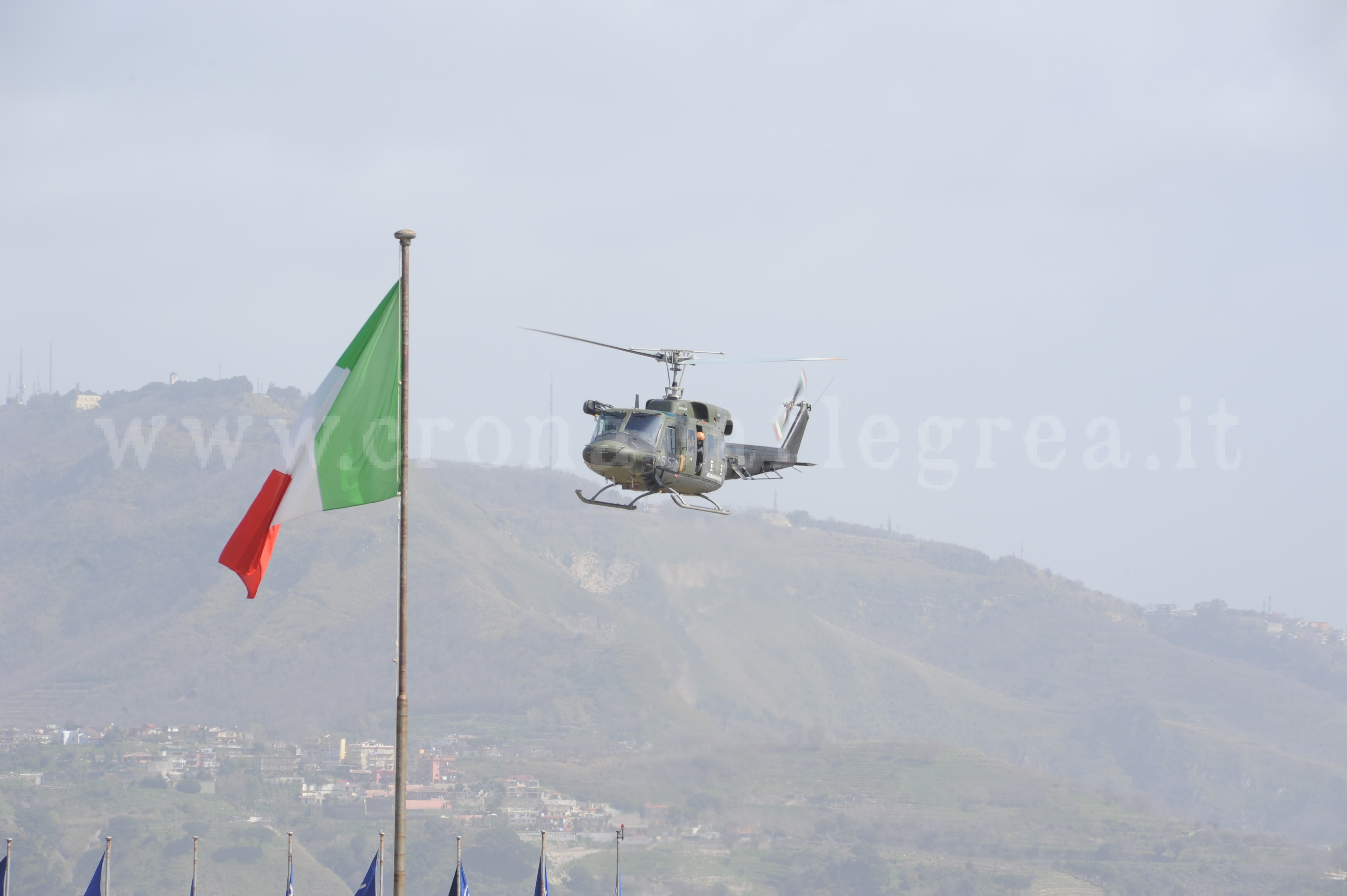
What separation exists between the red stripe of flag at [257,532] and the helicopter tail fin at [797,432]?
37.9 meters

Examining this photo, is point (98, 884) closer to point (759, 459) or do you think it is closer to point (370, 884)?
point (370, 884)

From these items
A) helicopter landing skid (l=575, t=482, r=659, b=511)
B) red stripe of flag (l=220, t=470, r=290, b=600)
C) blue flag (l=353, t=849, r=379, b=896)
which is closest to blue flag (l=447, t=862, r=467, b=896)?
blue flag (l=353, t=849, r=379, b=896)

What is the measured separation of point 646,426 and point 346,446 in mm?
23675

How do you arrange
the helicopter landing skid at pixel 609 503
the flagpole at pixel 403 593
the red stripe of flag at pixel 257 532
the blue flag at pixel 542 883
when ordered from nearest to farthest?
1. the flagpole at pixel 403 593
2. the red stripe of flag at pixel 257 532
3. the helicopter landing skid at pixel 609 503
4. the blue flag at pixel 542 883

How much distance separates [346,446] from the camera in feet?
88.0

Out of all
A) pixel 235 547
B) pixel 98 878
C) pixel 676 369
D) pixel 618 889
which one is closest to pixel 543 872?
pixel 618 889

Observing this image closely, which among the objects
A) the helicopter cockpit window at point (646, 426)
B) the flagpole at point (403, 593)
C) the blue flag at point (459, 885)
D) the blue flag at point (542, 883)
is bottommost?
the blue flag at point (542, 883)

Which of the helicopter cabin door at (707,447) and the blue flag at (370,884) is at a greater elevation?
the helicopter cabin door at (707,447)

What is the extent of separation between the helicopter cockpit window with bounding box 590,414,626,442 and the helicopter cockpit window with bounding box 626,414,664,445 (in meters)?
0.28

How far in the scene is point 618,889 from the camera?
181 ft

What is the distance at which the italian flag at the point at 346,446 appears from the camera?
87.1ft

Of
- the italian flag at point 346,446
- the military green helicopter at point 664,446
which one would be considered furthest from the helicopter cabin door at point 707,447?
the italian flag at point 346,446

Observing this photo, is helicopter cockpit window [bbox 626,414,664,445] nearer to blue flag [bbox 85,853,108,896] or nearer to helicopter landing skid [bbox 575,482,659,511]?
helicopter landing skid [bbox 575,482,659,511]

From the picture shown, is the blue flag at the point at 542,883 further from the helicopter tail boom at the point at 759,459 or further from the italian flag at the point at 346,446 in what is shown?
the italian flag at the point at 346,446
